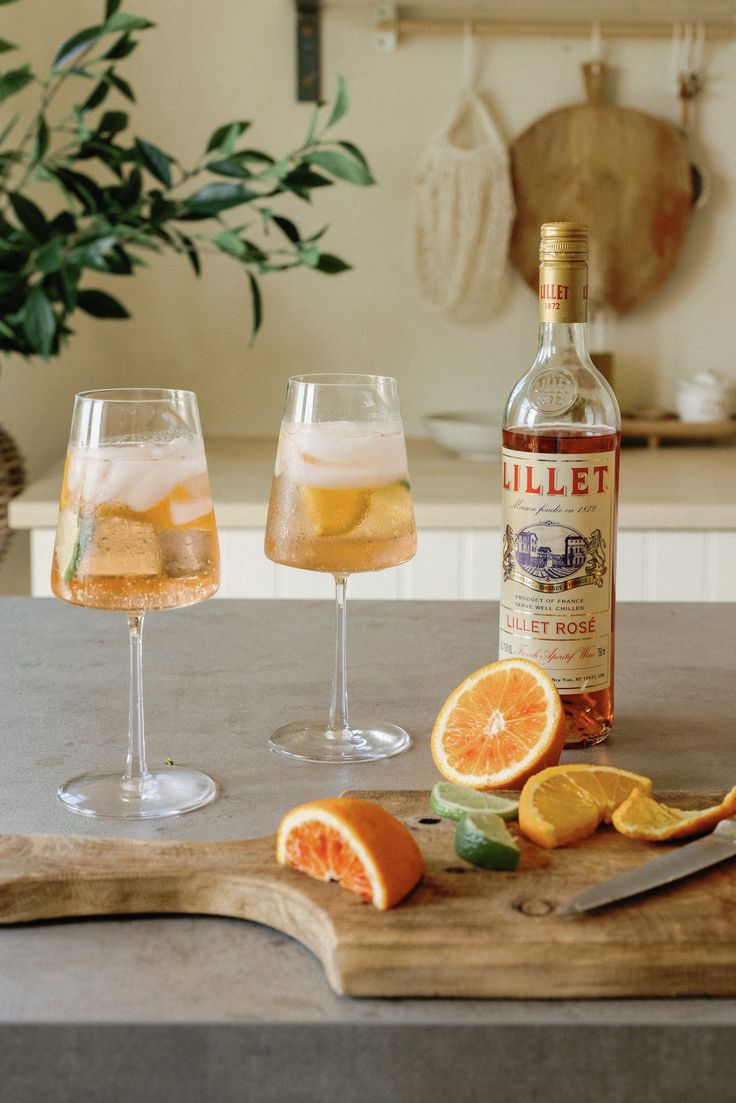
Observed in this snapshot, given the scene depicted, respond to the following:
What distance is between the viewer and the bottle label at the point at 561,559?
0.86m

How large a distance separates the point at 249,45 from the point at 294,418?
6.48 feet

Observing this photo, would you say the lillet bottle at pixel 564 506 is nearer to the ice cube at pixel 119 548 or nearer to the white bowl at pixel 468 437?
the ice cube at pixel 119 548

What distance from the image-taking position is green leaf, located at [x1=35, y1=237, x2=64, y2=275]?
198cm

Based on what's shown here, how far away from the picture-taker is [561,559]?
86 centimetres

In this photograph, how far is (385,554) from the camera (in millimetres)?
891

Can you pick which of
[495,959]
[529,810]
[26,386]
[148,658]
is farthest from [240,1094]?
[26,386]

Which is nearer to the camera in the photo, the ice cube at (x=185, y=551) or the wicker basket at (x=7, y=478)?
the ice cube at (x=185, y=551)

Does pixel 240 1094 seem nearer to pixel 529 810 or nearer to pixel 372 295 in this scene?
pixel 529 810

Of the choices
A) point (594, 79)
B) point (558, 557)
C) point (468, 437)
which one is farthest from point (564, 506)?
point (594, 79)

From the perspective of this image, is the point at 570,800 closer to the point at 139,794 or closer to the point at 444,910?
the point at 444,910

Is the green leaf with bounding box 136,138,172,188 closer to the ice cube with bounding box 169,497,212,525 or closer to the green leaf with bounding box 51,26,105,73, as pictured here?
the green leaf with bounding box 51,26,105,73

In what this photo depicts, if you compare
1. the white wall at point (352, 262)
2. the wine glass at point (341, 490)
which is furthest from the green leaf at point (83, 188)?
the wine glass at point (341, 490)

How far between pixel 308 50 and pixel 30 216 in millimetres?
842

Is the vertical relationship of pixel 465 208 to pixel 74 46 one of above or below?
below
